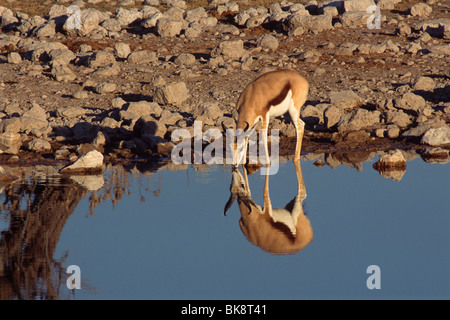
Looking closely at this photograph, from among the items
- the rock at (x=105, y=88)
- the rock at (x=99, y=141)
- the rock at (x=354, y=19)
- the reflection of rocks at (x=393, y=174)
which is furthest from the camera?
the rock at (x=354, y=19)

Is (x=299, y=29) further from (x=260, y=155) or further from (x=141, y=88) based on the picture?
(x=260, y=155)

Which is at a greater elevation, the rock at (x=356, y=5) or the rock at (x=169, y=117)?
the rock at (x=356, y=5)

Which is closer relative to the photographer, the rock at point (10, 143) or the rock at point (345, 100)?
the rock at point (10, 143)

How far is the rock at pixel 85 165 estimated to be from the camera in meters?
10.2

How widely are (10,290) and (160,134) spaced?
6337mm

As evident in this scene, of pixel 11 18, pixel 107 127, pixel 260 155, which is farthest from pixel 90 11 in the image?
pixel 260 155

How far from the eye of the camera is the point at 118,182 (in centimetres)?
955

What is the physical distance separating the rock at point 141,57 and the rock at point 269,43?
8.81ft

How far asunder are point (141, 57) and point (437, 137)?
7.63 m

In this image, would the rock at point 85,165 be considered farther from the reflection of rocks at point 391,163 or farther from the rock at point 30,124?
the reflection of rocks at point 391,163

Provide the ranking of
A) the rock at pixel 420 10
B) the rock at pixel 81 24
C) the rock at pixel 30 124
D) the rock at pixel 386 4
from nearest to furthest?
the rock at pixel 30 124 < the rock at pixel 81 24 < the rock at pixel 420 10 < the rock at pixel 386 4

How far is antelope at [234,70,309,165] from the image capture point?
33.0ft

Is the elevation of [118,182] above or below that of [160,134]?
below

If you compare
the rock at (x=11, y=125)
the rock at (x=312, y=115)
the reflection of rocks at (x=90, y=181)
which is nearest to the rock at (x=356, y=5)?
the rock at (x=312, y=115)
